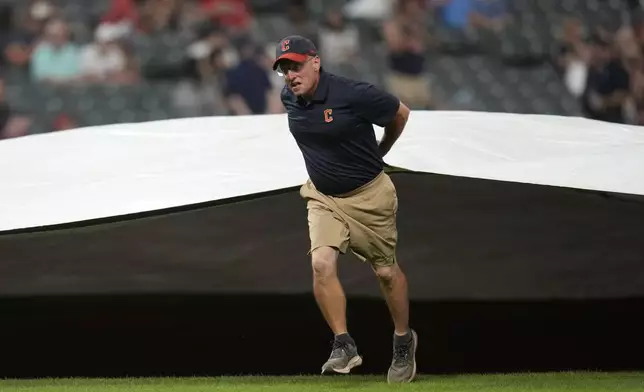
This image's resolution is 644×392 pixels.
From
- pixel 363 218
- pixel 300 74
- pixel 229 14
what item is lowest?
pixel 229 14

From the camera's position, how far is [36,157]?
528 centimetres

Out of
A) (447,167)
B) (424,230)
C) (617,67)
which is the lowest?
(617,67)

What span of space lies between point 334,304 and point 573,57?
8971 mm

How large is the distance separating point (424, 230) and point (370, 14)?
774 centimetres

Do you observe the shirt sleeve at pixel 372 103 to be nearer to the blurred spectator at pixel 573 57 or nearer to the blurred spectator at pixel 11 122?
the blurred spectator at pixel 11 122

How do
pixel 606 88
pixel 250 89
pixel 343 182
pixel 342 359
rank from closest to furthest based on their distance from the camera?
pixel 342 359
pixel 343 182
pixel 250 89
pixel 606 88

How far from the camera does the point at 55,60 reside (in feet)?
37.6

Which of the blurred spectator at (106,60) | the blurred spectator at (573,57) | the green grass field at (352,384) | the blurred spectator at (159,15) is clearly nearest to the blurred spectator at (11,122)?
the blurred spectator at (106,60)

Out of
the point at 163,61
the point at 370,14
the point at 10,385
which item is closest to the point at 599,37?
the point at 370,14

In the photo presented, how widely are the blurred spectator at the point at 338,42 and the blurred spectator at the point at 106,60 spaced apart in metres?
2.09

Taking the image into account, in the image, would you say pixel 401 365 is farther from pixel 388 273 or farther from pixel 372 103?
pixel 372 103

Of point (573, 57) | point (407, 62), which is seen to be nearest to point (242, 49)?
point (407, 62)

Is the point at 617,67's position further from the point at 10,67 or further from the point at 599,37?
the point at 10,67

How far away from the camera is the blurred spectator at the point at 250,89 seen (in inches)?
434
